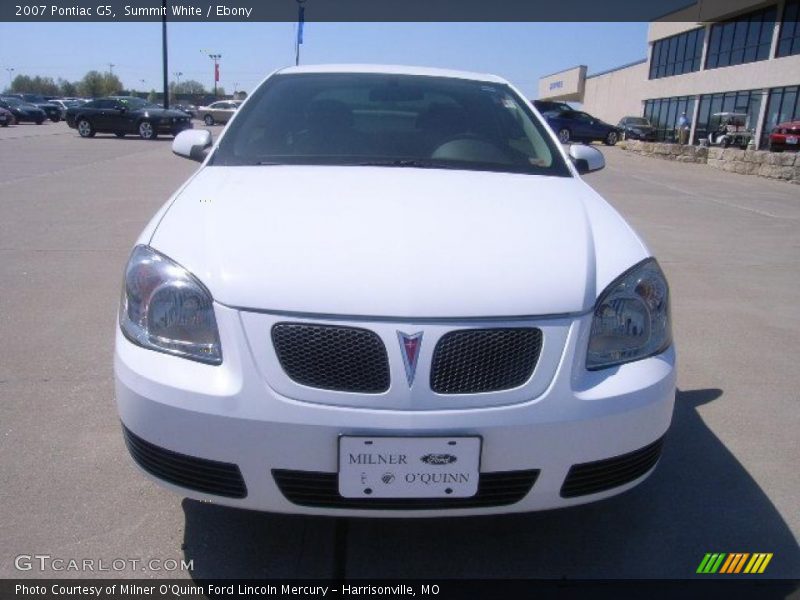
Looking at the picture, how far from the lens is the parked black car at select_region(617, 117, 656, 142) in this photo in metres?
35.0

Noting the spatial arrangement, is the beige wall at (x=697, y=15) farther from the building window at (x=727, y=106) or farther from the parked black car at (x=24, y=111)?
the parked black car at (x=24, y=111)

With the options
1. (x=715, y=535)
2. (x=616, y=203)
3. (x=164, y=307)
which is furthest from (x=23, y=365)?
(x=616, y=203)

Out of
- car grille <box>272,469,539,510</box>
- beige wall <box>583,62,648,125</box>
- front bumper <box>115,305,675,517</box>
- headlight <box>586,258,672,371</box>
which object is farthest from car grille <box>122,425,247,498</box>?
beige wall <box>583,62,648,125</box>

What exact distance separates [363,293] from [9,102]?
129 feet

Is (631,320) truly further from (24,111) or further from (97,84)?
(97,84)

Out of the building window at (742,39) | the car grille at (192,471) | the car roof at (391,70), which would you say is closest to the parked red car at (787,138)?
the building window at (742,39)

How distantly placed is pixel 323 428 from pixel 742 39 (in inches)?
1405

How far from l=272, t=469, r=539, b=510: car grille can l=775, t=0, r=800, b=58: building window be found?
30.3 m

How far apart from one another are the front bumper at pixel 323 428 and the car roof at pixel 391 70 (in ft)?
7.31

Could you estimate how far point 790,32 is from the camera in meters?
27.5

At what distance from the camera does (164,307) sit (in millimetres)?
2080

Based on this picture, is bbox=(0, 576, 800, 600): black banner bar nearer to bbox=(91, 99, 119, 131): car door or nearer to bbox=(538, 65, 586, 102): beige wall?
bbox=(91, 99, 119, 131): car door

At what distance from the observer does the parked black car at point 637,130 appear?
35000 mm

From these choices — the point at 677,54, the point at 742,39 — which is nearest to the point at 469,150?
the point at 742,39
